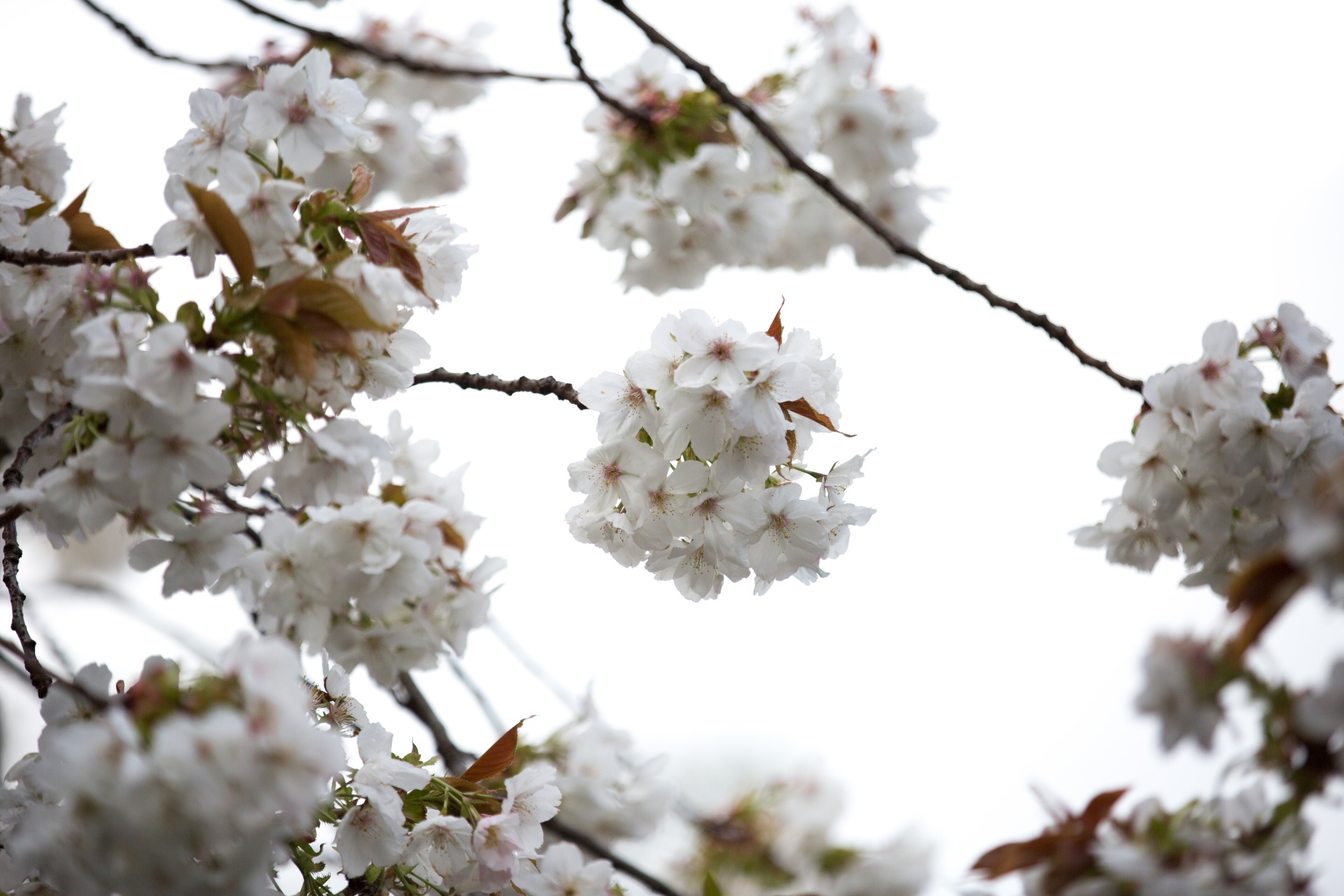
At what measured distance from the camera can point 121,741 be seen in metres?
0.68

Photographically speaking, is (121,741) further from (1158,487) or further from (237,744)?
(1158,487)

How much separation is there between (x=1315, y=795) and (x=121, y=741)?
94 centimetres

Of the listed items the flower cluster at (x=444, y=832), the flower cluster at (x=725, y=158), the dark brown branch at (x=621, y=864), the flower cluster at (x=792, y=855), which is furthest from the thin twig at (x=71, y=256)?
the flower cluster at (x=792, y=855)

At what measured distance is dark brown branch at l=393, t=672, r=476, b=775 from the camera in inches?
59.2

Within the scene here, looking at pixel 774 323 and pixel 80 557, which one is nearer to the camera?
pixel 774 323

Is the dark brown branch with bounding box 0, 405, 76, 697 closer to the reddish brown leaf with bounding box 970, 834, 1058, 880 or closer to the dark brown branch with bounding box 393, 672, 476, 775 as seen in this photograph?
the dark brown branch with bounding box 393, 672, 476, 775

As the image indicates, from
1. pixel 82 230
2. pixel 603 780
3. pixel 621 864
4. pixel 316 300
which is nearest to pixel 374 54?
pixel 82 230

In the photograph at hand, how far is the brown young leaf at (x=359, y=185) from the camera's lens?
42.5 inches

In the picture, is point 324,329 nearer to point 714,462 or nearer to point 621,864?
point 714,462

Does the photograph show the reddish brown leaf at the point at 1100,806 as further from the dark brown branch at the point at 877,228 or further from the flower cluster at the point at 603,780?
the flower cluster at the point at 603,780

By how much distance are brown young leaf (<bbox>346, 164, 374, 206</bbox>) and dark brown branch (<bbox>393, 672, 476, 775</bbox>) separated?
0.80m

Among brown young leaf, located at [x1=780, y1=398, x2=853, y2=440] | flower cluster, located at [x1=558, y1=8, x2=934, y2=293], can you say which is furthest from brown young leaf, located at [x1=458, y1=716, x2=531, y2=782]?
flower cluster, located at [x1=558, y1=8, x2=934, y2=293]

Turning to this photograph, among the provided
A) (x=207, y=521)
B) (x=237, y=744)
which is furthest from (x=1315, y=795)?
(x=207, y=521)

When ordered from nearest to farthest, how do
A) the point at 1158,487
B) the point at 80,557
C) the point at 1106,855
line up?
the point at 1106,855
the point at 1158,487
the point at 80,557
